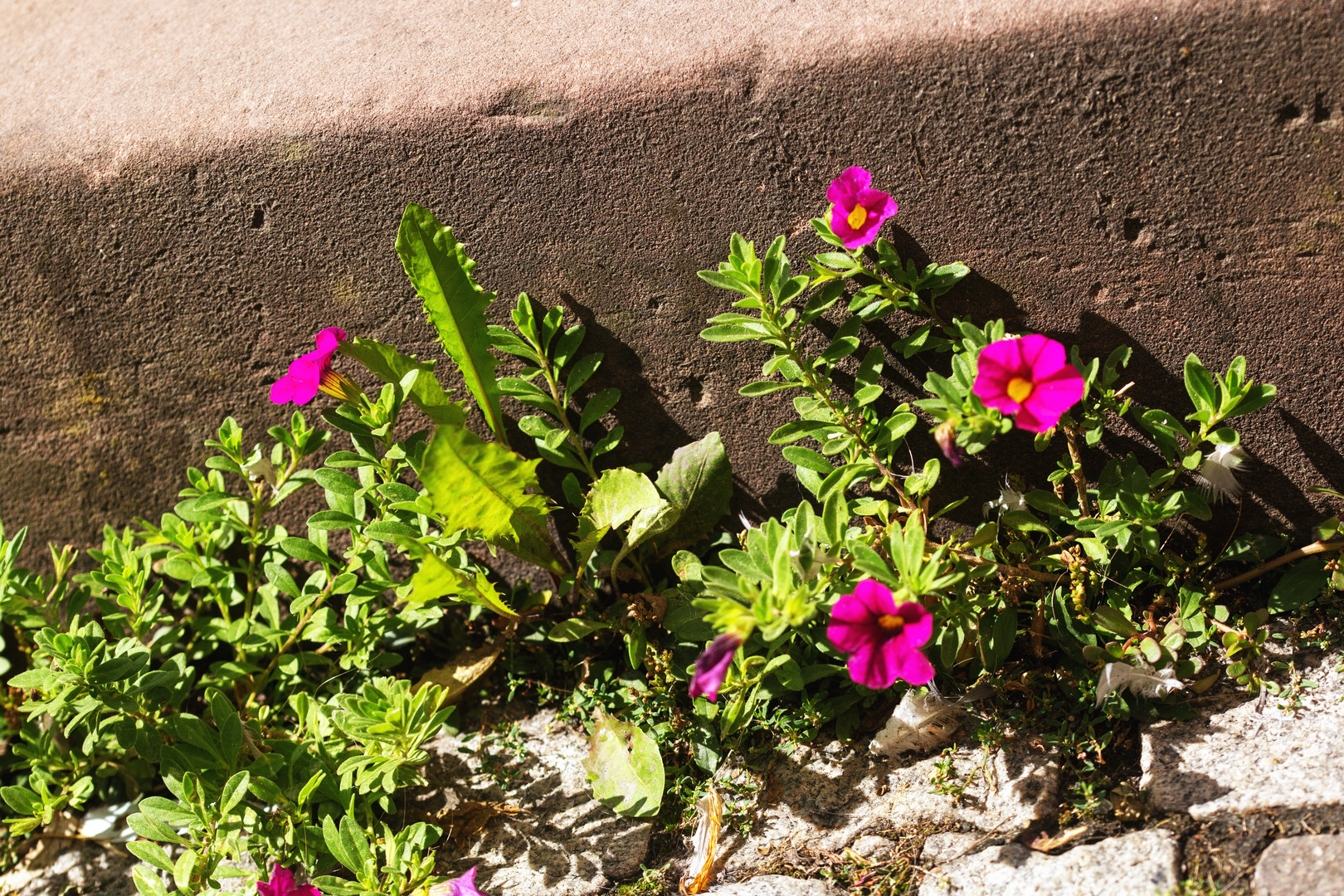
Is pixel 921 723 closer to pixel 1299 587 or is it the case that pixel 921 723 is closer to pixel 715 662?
pixel 715 662

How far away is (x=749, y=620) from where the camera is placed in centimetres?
144

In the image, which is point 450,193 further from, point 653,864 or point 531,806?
point 653,864

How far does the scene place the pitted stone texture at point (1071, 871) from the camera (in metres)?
1.53

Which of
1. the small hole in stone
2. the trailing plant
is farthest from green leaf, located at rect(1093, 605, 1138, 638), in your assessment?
the small hole in stone

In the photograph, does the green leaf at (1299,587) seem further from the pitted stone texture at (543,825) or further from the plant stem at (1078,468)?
the pitted stone texture at (543,825)

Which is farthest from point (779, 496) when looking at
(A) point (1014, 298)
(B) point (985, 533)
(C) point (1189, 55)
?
(C) point (1189, 55)

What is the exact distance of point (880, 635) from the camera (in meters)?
1.48

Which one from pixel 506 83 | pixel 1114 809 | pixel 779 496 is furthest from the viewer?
pixel 779 496

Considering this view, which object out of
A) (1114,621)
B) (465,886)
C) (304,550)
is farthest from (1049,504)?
(304,550)

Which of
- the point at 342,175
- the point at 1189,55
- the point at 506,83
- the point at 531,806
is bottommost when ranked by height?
the point at 531,806

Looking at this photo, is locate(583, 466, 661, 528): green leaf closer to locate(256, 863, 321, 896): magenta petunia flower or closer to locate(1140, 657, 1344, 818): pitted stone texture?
locate(256, 863, 321, 896): magenta petunia flower

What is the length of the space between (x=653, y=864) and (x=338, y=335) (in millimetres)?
1372

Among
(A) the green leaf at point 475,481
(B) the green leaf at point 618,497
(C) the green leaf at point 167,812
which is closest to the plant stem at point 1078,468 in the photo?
(B) the green leaf at point 618,497

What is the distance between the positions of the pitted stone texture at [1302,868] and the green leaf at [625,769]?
1099 mm
